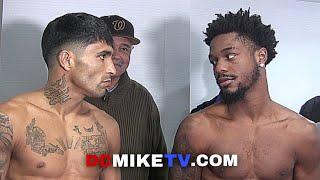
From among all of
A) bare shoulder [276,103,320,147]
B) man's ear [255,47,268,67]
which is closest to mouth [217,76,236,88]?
man's ear [255,47,268,67]

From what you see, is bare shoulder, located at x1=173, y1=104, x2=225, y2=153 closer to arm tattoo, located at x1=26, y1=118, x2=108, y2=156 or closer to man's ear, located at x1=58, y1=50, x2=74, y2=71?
arm tattoo, located at x1=26, y1=118, x2=108, y2=156

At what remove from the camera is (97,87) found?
125 cm

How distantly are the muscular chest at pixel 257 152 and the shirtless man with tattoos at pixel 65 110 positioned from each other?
14.2 inches

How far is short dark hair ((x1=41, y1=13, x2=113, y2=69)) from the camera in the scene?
1.23m

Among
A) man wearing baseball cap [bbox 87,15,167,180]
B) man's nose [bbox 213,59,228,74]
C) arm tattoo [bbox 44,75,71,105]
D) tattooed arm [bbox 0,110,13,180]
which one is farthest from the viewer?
man wearing baseball cap [bbox 87,15,167,180]

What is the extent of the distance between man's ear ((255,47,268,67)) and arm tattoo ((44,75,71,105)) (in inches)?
23.7

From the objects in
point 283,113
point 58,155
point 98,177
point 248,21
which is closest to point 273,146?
point 283,113

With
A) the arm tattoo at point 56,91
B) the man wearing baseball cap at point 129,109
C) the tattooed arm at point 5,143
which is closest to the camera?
the tattooed arm at point 5,143

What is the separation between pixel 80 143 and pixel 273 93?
0.86 metres

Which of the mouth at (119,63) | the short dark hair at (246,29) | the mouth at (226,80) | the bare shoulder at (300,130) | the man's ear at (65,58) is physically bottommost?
the bare shoulder at (300,130)

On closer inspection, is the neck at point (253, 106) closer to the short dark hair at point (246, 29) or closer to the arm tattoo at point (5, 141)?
the short dark hair at point (246, 29)

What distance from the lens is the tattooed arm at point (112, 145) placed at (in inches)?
50.9

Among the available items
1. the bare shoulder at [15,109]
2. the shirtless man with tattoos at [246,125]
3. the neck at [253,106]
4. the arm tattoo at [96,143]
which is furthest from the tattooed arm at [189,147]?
the bare shoulder at [15,109]

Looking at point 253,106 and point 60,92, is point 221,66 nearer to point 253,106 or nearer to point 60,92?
point 253,106
